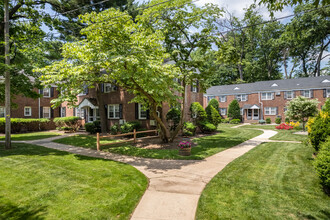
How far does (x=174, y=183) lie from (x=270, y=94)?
3380 cm

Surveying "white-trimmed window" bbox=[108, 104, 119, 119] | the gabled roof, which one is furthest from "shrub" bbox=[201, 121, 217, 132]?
the gabled roof

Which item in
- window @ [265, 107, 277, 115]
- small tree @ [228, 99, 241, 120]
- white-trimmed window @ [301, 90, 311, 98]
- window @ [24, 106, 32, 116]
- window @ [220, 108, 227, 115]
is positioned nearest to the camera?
window @ [24, 106, 32, 116]

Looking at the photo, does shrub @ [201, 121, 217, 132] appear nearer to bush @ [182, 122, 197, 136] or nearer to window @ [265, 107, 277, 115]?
bush @ [182, 122, 197, 136]

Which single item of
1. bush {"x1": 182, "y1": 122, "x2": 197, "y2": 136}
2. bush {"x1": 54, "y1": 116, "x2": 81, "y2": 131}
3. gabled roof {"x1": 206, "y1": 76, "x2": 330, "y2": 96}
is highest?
gabled roof {"x1": 206, "y1": 76, "x2": 330, "y2": 96}

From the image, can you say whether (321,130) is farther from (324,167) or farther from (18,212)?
(18,212)

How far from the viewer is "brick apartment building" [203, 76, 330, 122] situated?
30.5 meters

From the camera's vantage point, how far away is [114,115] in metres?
19.0

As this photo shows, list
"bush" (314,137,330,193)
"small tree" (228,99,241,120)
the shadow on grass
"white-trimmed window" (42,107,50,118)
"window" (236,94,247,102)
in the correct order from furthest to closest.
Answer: "window" (236,94,247,102) → "small tree" (228,99,241,120) → "white-trimmed window" (42,107,50,118) → "bush" (314,137,330,193) → the shadow on grass

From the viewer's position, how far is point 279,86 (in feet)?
110

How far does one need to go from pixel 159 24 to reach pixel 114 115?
1002cm

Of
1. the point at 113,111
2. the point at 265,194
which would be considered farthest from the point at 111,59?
the point at 113,111

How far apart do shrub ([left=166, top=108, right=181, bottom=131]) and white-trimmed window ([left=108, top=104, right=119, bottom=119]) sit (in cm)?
555

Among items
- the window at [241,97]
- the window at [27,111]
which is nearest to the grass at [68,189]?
the window at [27,111]

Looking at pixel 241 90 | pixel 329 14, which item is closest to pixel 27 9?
pixel 241 90
